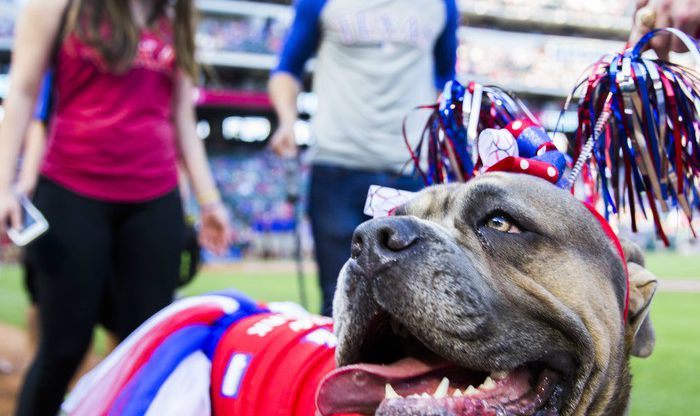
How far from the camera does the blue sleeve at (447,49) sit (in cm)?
352

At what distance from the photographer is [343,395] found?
6.05 ft

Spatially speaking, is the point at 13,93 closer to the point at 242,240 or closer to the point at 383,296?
Answer: the point at 383,296

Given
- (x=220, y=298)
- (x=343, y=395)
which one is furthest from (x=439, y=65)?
(x=343, y=395)

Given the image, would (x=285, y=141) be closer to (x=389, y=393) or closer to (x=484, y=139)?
(x=484, y=139)

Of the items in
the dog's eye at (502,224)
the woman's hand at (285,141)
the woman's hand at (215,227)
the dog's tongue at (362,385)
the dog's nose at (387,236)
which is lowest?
the woman's hand at (215,227)

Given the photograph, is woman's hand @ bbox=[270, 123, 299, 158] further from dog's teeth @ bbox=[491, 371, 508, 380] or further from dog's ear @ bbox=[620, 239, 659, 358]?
dog's teeth @ bbox=[491, 371, 508, 380]

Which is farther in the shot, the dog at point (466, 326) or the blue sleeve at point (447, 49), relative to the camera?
the blue sleeve at point (447, 49)

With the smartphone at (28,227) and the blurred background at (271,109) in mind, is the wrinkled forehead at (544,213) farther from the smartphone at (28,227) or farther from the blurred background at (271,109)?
the blurred background at (271,109)

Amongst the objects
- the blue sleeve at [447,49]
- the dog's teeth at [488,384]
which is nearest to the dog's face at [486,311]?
the dog's teeth at [488,384]

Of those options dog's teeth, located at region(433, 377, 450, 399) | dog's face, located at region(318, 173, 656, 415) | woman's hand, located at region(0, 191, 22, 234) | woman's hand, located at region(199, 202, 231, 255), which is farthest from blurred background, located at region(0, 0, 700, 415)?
dog's teeth, located at region(433, 377, 450, 399)

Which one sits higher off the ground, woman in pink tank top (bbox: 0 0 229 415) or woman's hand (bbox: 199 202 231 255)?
woman in pink tank top (bbox: 0 0 229 415)

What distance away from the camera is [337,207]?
3.26 meters

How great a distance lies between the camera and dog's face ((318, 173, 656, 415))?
171 centimetres

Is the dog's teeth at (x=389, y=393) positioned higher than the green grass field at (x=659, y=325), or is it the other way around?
the dog's teeth at (x=389, y=393)
